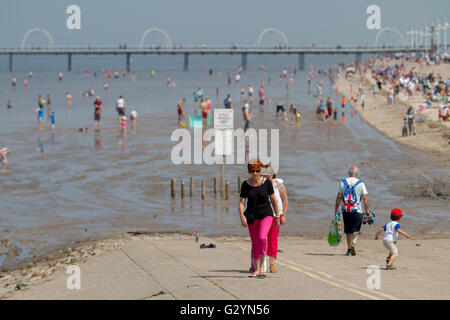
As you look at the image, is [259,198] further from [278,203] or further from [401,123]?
[401,123]

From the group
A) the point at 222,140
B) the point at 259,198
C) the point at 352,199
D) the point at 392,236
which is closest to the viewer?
the point at 259,198

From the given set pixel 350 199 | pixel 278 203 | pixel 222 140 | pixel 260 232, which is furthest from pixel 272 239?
pixel 222 140

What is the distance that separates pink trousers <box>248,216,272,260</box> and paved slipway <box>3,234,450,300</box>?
0.46 metres

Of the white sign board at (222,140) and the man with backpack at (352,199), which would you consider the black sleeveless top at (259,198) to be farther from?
the white sign board at (222,140)

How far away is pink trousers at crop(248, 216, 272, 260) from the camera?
34.2 ft

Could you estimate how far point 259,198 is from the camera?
33.7ft

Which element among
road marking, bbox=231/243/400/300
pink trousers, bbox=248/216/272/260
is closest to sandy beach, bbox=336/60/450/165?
road marking, bbox=231/243/400/300

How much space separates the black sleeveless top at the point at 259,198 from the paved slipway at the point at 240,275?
3.26 feet

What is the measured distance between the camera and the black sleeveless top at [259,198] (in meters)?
10.2

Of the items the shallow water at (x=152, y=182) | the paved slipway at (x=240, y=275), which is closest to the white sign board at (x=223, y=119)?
the shallow water at (x=152, y=182)

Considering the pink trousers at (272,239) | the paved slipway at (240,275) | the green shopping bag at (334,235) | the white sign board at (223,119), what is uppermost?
the white sign board at (223,119)

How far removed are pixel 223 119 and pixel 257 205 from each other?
10309 mm

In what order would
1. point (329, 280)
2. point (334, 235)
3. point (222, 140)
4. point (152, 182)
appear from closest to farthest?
point (329, 280), point (334, 235), point (222, 140), point (152, 182)

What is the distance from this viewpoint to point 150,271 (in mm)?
11742
